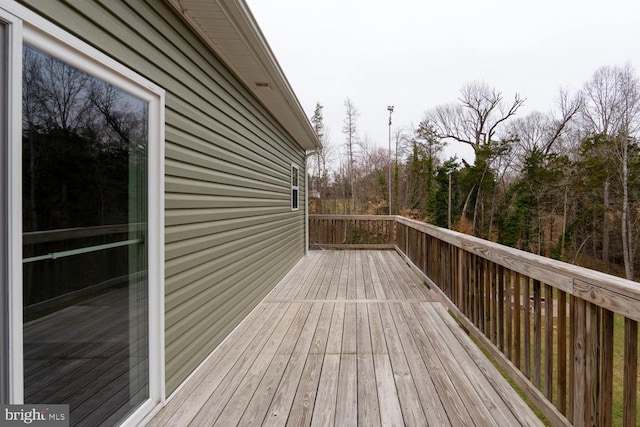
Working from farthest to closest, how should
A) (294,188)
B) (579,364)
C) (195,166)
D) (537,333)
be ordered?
1. (294,188)
2. (195,166)
3. (537,333)
4. (579,364)

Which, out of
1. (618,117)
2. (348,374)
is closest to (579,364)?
(348,374)

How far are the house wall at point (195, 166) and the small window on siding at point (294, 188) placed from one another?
2.45m

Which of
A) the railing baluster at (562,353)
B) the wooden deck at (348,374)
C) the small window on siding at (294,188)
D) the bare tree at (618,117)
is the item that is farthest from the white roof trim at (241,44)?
the bare tree at (618,117)

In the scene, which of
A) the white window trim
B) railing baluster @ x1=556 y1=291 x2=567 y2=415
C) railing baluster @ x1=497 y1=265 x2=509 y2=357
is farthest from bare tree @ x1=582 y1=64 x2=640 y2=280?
the white window trim

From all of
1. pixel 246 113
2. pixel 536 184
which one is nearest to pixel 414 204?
pixel 536 184

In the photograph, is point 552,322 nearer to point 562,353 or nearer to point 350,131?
point 562,353

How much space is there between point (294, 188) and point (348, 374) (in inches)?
189

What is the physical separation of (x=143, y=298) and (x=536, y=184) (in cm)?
2017

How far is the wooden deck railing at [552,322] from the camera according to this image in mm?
1284

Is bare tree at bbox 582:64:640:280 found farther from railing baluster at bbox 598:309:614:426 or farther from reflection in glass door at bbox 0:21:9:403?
reflection in glass door at bbox 0:21:9:403

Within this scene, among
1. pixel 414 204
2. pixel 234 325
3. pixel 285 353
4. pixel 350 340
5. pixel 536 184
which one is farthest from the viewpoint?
pixel 414 204

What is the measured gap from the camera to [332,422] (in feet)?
5.78

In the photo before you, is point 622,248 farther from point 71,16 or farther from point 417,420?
point 71,16

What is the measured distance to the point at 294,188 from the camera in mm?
6734
